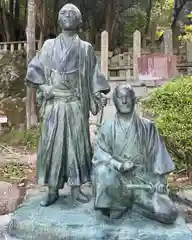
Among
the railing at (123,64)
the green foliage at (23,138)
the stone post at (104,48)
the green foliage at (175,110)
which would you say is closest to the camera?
the green foliage at (175,110)

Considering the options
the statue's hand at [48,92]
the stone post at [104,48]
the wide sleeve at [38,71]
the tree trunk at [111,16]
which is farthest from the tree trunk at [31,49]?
the statue's hand at [48,92]

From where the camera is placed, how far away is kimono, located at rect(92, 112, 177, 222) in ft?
10.6

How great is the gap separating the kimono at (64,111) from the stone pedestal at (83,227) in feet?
1.17

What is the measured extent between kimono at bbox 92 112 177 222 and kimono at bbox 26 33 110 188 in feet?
1.15

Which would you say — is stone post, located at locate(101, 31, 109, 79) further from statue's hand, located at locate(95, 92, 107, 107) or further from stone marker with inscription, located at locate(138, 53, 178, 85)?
statue's hand, located at locate(95, 92, 107, 107)

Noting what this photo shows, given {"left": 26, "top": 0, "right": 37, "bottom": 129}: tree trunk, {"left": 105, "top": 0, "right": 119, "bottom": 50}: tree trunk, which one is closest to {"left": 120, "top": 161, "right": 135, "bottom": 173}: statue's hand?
{"left": 26, "top": 0, "right": 37, "bottom": 129}: tree trunk

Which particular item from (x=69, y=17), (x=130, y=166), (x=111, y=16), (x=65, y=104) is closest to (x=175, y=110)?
(x=65, y=104)

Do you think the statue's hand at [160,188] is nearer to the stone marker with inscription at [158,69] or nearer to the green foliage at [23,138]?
the stone marker with inscription at [158,69]

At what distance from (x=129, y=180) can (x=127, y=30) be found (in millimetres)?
17198

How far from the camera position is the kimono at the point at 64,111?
12.2 ft

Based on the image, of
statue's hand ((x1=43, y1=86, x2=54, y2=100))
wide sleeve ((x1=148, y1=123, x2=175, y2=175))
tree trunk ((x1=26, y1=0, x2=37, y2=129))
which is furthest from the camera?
tree trunk ((x1=26, y1=0, x2=37, y2=129))

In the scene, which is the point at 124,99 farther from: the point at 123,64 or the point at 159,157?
the point at 123,64

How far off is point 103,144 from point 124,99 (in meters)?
0.46

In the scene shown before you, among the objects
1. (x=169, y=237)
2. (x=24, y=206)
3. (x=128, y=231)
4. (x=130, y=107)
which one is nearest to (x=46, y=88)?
(x=130, y=107)
